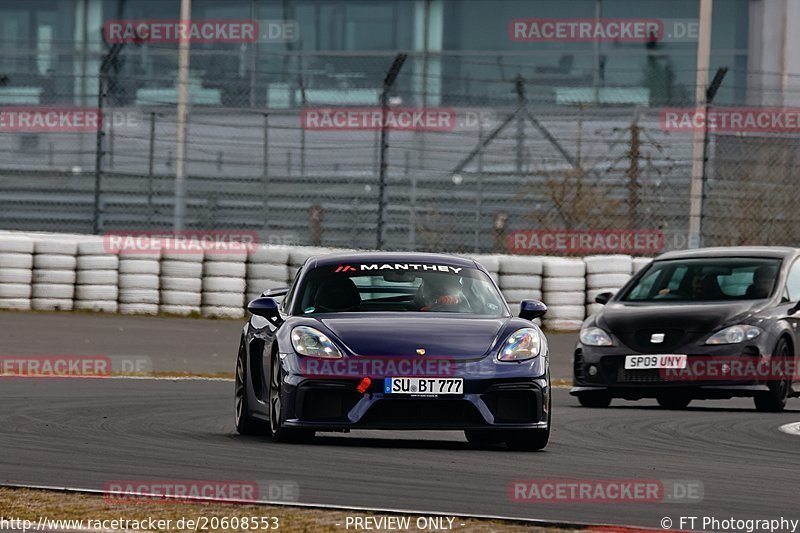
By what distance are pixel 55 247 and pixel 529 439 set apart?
11357 millimetres

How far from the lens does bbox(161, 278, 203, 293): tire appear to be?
2122 cm

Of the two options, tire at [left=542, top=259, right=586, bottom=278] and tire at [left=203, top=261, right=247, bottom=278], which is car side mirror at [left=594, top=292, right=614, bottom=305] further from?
tire at [left=203, top=261, right=247, bottom=278]

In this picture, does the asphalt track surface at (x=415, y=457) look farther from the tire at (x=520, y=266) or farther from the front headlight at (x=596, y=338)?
the tire at (x=520, y=266)

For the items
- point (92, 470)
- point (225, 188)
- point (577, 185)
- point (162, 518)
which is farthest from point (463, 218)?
point (162, 518)

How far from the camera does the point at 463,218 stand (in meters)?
22.8

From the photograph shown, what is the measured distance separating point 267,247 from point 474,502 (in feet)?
45.0

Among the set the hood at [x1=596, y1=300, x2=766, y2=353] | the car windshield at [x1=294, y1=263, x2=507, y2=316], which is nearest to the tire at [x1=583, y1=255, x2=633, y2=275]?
the hood at [x1=596, y1=300, x2=766, y2=353]

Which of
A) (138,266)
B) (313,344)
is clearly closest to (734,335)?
(313,344)

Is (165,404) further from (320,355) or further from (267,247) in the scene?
(267,247)

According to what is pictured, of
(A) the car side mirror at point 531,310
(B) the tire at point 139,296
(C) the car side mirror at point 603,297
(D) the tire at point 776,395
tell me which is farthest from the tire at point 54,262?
(A) the car side mirror at point 531,310

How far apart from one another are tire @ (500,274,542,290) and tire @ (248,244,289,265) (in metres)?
2.50

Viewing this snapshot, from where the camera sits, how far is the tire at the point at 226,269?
835 inches

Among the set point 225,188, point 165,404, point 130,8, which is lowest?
point 165,404

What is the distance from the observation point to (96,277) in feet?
68.9
